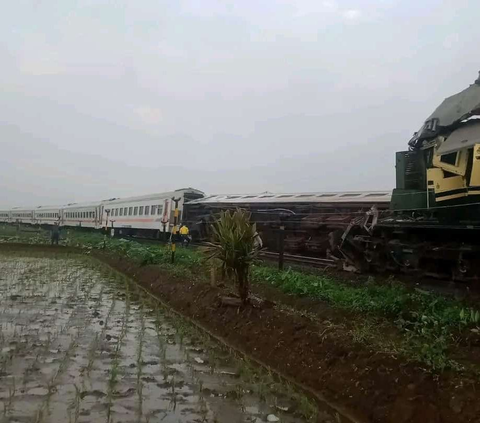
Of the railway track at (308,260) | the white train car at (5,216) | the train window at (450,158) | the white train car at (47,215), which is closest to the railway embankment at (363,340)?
the train window at (450,158)

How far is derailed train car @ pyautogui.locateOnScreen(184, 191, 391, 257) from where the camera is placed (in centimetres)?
1297

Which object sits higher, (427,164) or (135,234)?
(427,164)

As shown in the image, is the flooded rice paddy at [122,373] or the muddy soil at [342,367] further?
the flooded rice paddy at [122,373]

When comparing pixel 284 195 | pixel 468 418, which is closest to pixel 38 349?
pixel 468 418

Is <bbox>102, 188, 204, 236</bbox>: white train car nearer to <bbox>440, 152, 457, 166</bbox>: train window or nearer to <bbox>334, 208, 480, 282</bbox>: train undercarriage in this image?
<bbox>334, 208, 480, 282</bbox>: train undercarriage

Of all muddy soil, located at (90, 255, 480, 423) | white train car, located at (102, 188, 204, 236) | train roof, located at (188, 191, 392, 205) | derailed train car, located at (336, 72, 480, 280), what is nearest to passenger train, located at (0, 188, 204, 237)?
white train car, located at (102, 188, 204, 236)

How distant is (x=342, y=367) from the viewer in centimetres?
524

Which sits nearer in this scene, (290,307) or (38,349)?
(38,349)

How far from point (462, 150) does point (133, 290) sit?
7938 mm

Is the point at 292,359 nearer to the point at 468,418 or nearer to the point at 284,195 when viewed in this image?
the point at 468,418

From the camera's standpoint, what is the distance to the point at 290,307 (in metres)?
8.29

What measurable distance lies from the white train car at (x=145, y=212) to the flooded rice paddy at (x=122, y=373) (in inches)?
479

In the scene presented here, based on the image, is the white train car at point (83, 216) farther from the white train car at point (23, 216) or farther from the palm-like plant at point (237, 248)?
the palm-like plant at point (237, 248)

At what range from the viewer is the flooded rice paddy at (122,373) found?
168 inches
